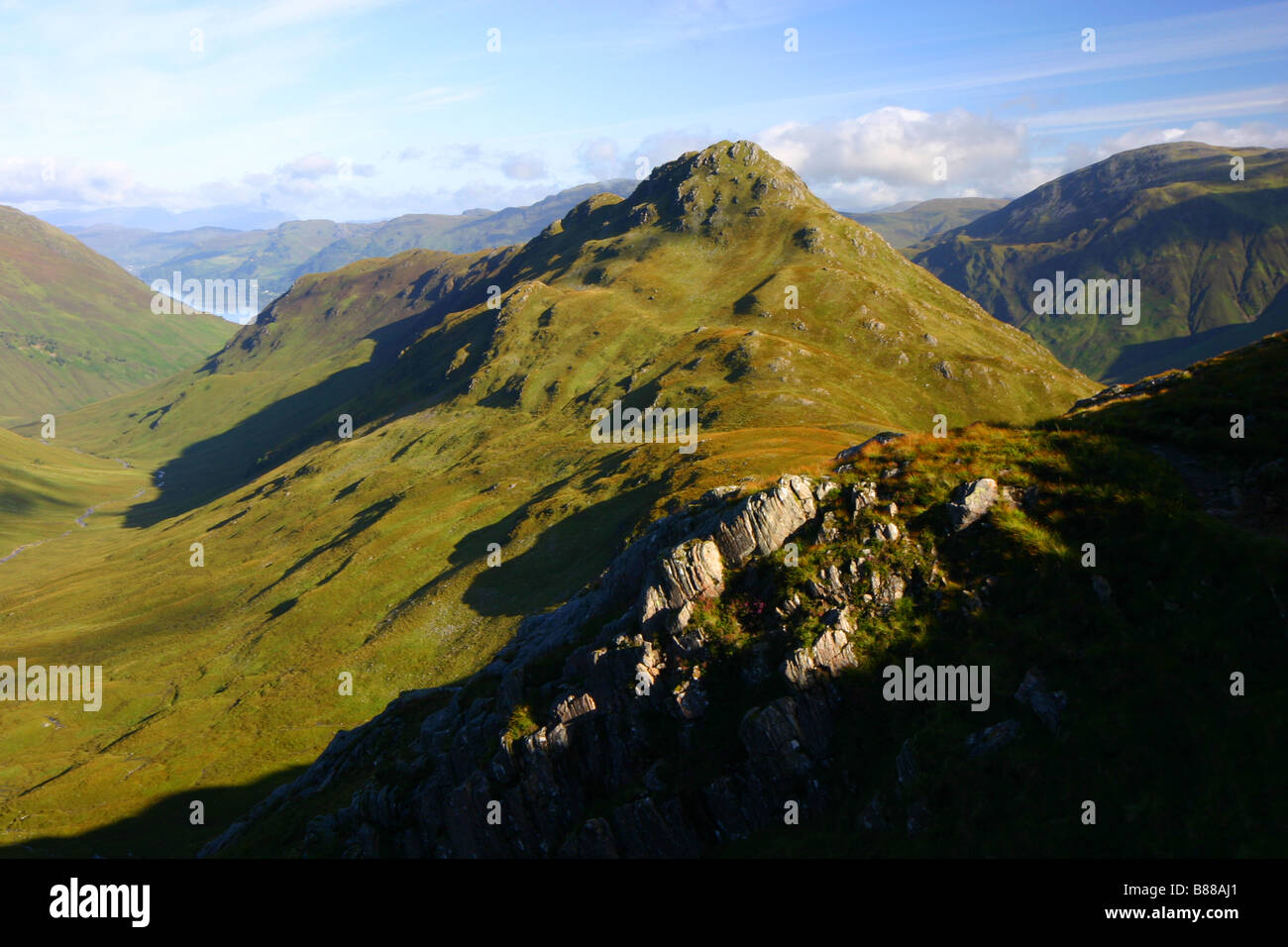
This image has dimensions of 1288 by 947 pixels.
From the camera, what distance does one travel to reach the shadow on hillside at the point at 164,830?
75.0 m

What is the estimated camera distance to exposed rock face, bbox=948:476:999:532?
31.7 metres

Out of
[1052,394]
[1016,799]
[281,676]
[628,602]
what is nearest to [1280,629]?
[1016,799]

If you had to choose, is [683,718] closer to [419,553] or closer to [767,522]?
[767,522]

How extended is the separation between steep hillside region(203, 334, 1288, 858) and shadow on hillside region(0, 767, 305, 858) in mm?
48070

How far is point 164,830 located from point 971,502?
94.6 m

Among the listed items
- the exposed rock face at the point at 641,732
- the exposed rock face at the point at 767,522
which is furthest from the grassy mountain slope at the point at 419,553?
the exposed rock face at the point at 641,732

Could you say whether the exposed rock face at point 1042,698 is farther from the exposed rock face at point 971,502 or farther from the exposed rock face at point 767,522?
the exposed rock face at point 767,522

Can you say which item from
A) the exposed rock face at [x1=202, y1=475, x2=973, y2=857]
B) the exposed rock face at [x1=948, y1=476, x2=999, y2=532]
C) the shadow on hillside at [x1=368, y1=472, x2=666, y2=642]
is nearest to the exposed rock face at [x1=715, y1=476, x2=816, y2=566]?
the exposed rock face at [x1=202, y1=475, x2=973, y2=857]

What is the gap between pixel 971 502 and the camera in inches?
1248

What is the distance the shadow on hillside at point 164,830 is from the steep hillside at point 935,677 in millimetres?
48070

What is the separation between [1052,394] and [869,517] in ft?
489

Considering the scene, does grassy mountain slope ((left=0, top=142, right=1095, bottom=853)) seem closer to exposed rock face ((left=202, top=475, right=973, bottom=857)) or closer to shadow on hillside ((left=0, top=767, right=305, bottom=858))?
shadow on hillside ((left=0, top=767, right=305, bottom=858))
